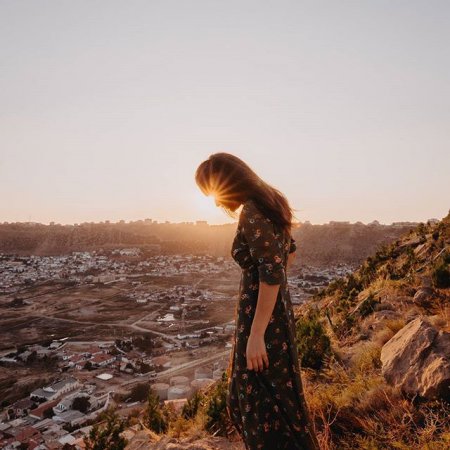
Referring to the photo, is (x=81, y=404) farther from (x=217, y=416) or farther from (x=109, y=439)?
(x=217, y=416)

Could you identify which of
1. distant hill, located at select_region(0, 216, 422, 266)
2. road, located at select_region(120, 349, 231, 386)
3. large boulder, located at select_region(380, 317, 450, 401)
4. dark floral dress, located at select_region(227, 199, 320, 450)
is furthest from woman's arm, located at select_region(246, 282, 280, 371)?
distant hill, located at select_region(0, 216, 422, 266)

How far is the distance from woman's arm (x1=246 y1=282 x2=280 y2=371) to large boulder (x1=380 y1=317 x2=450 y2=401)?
1420 mm

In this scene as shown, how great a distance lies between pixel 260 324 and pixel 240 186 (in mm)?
657

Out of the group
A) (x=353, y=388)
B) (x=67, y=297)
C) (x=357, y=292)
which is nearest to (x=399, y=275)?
(x=357, y=292)

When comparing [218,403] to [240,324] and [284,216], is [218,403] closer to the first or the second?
[240,324]

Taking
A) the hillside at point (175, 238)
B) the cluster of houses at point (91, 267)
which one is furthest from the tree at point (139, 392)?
the hillside at point (175, 238)

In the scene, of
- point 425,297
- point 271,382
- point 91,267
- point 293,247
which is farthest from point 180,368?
point 91,267

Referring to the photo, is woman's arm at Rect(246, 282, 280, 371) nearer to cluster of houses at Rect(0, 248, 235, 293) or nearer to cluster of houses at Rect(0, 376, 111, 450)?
cluster of houses at Rect(0, 376, 111, 450)

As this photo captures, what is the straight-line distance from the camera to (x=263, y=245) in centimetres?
164

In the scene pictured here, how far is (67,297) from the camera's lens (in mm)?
42531

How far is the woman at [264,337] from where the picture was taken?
1.75 meters

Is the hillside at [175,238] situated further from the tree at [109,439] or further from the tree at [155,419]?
the tree at [109,439]

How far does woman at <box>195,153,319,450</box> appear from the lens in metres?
1.75

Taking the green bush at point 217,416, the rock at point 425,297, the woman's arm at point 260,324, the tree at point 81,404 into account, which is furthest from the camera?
the tree at point 81,404
